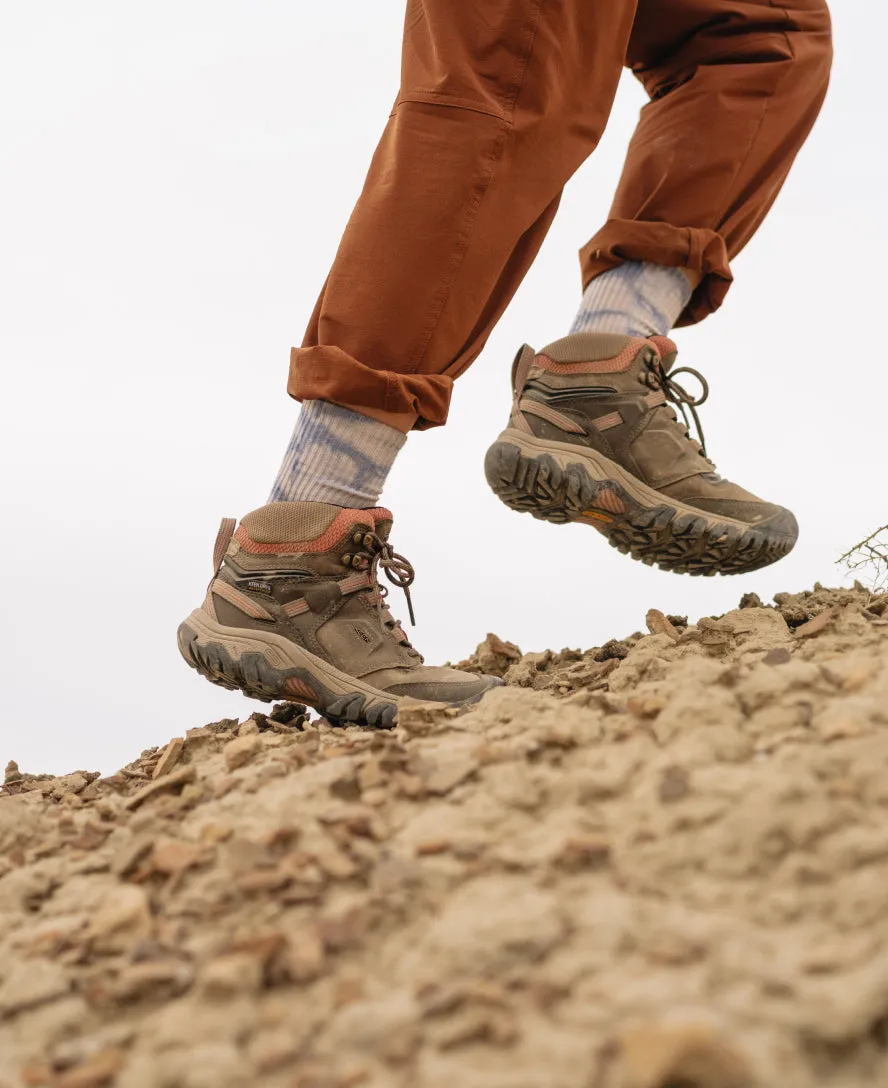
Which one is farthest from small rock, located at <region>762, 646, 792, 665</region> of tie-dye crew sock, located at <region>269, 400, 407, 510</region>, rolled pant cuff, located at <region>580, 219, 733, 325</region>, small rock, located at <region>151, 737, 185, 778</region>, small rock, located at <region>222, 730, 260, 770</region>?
rolled pant cuff, located at <region>580, 219, 733, 325</region>

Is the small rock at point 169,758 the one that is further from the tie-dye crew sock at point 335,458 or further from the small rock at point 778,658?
the small rock at point 778,658

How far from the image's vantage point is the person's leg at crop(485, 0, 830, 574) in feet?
7.45

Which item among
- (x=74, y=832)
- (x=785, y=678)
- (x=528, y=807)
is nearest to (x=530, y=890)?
(x=528, y=807)

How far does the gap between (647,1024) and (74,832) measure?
93 cm

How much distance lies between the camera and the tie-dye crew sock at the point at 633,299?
7.78 feet

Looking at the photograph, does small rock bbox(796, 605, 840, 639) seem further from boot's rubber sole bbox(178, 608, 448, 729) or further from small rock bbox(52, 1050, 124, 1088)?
small rock bbox(52, 1050, 124, 1088)

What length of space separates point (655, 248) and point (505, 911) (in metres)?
1.81

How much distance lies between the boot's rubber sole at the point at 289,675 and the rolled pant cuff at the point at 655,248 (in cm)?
112

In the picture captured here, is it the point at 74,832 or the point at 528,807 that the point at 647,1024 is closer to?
the point at 528,807

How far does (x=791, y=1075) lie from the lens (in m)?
0.68

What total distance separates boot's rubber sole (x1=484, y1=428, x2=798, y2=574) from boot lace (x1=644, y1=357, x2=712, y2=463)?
208 mm

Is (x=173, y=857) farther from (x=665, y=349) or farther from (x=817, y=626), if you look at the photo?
(x=665, y=349)

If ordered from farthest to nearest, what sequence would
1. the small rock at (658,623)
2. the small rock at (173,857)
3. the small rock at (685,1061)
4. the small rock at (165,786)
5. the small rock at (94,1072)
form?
1. the small rock at (658,623)
2. the small rock at (165,786)
3. the small rock at (173,857)
4. the small rock at (94,1072)
5. the small rock at (685,1061)

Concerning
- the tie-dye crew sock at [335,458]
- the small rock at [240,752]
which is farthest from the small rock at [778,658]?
the tie-dye crew sock at [335,458]
